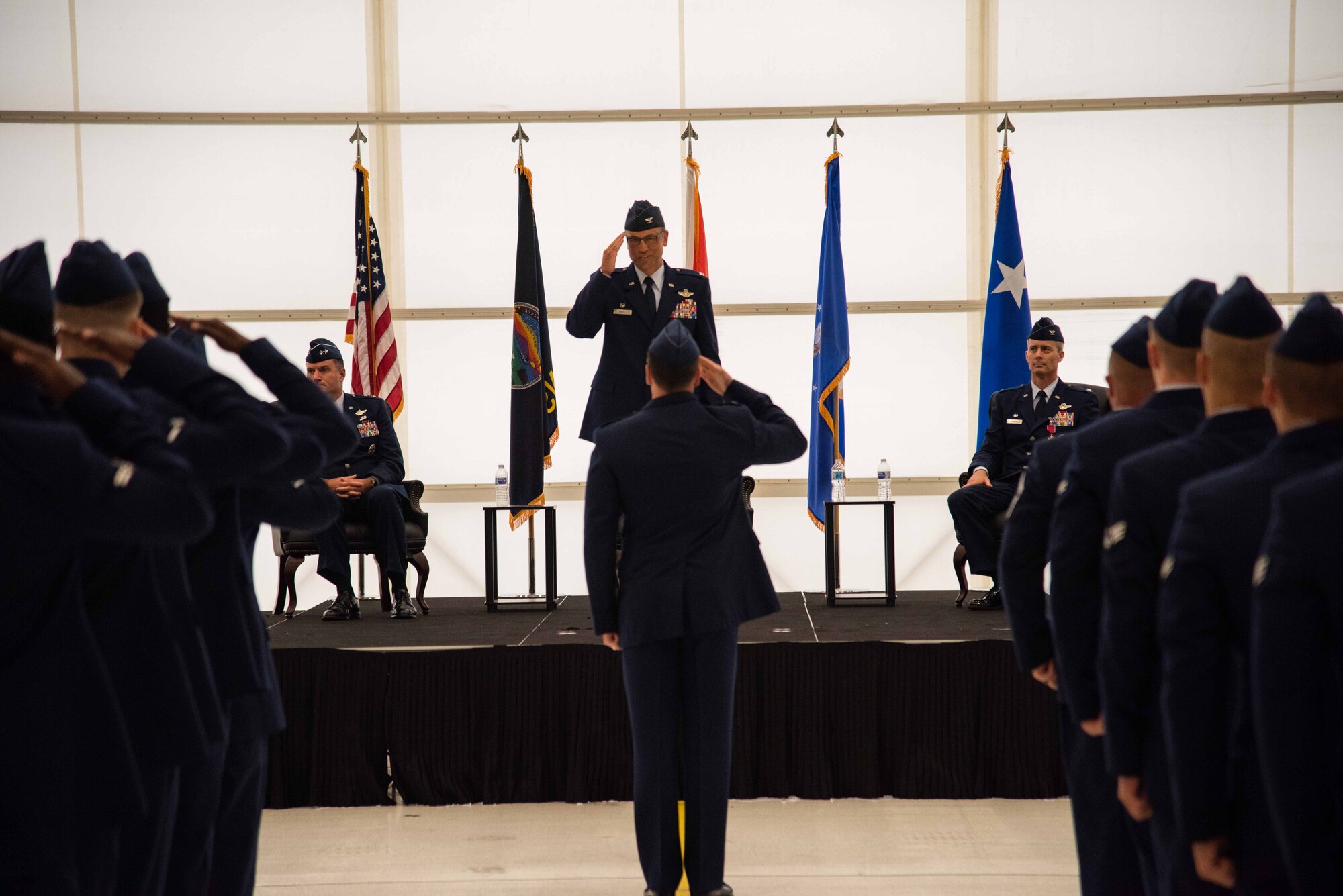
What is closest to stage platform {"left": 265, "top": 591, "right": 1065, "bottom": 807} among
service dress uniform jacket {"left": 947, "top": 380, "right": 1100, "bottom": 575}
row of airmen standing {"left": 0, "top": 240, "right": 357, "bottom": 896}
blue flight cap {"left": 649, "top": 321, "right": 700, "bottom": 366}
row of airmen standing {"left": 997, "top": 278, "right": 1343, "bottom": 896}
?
service dress uniform jacket {"left": 947, "top": 380, "right": 1100, "bottom": 575}

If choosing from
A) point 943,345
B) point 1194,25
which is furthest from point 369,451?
point 1194,25

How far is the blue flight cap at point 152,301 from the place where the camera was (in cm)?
199

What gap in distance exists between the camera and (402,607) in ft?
16.5

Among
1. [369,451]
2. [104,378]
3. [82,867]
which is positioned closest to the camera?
[82,867]

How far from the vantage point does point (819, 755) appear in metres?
3.88

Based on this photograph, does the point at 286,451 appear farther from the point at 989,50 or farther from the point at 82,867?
the point at 989,50

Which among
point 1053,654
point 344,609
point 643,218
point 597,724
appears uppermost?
point 643,218

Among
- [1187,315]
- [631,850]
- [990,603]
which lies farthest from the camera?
[990,603]

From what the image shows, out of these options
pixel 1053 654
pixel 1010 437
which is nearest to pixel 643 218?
pixel 1010 437

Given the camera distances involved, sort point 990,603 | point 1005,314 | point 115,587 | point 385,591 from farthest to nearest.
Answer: point 1005,314 < point 385,591 < point 990,603 < point 115,587

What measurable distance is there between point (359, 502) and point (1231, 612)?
4.37 m

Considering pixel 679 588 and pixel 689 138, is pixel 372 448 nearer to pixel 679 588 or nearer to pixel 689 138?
pixel 689 138

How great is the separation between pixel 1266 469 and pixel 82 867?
159 centimetres

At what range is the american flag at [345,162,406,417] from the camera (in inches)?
250
